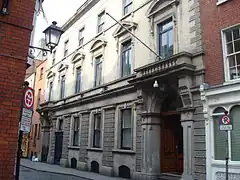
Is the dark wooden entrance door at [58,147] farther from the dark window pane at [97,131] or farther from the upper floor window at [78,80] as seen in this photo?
the dark window pane at [97,131]

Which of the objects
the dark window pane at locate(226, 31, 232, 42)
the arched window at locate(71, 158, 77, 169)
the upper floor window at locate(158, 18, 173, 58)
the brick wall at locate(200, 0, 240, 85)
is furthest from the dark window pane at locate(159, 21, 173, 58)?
the arched window at locate(71, 158, 77, 169)

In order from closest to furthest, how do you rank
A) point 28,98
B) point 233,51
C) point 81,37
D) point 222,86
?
point 28,98
point 222,86
point 233,51
point 81,37

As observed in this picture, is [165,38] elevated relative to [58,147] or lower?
elevated

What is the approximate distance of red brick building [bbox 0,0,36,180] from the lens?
20.2 feet

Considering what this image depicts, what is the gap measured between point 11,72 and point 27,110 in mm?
983

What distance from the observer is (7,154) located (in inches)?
242

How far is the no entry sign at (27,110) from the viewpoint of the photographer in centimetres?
608

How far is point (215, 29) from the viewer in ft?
37.9

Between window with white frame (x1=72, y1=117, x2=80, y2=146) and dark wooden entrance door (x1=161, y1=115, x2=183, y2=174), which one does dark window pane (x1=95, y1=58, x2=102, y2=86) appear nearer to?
window with white frame (x1=72, y1=117, x2=80, y2=146)

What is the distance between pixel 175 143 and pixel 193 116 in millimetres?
3128

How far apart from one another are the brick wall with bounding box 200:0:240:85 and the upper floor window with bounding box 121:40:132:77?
19.6 feet

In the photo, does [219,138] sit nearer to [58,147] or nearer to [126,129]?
[126,129]

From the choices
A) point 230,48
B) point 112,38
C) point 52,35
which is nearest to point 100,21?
point 112,38

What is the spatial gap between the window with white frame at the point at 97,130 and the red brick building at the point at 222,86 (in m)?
9.60
